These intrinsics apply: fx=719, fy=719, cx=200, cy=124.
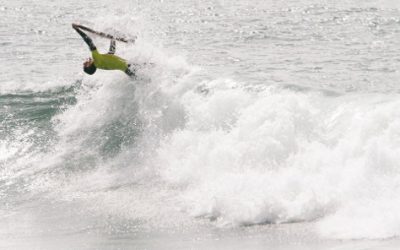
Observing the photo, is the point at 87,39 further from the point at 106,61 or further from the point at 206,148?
the point at 206,148

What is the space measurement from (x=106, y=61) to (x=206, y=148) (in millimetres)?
3594

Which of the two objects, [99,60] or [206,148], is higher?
[99,60]

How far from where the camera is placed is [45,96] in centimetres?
2080

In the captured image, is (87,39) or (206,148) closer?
(206,148)

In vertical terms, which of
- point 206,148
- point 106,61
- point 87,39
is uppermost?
point 87,39

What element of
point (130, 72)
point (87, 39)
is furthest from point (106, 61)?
point (130, 72)

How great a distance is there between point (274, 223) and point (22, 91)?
39.6 feet

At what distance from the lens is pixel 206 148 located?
14.8m

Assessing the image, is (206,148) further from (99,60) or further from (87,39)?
(87,39)

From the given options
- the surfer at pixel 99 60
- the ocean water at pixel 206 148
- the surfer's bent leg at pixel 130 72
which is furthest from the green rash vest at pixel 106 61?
the ocean water at pixel 206 148

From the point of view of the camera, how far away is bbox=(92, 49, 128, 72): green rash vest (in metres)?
16.6

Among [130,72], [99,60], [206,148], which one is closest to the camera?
[206,148]

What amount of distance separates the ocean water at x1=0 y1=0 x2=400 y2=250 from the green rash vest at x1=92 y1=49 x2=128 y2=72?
806mm

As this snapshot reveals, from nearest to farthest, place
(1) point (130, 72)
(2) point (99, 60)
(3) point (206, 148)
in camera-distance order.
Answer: (3) point (206, 148) < (2) point (99, 60) < (1) point (130, 72)
